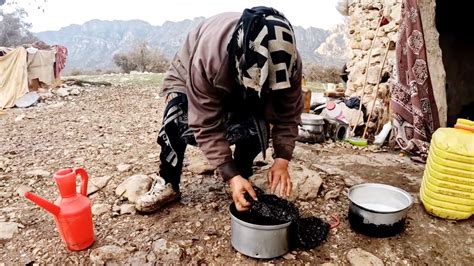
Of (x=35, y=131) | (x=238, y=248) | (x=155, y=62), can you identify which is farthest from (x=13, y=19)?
(x=238, y=248)

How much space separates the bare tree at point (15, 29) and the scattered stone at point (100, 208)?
18693mm

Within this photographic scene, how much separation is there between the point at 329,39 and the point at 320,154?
38.0 metres

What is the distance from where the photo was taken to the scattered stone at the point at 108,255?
1830 mm

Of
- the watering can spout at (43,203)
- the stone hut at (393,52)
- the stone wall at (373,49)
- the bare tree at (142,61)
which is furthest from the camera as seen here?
the bare tree at (142,61)

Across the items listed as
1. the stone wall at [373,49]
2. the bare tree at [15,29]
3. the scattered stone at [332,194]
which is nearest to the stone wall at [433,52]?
the stone wall at [373,49]

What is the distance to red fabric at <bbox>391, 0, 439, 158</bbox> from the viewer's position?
3268mm

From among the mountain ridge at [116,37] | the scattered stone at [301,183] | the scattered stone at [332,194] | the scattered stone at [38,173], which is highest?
the scattered stone at [301,183]

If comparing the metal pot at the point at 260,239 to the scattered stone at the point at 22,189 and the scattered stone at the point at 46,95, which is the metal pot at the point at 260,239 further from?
the scattered stone at the point at 46,95

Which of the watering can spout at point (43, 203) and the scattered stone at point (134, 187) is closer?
the watering can spout at point (43, 203)

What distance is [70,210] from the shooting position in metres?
1.74

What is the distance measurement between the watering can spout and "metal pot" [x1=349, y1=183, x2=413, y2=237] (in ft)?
5.31

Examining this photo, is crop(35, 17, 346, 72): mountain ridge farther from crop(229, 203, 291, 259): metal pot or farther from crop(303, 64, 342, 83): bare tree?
crop(229, 203, 291, 259): metal pot

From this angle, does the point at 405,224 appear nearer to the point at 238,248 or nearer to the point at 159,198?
the point at 238,248

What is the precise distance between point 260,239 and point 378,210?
0.82 metres
